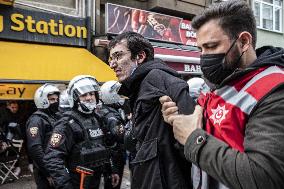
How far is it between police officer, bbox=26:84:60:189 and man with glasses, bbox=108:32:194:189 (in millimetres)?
2841

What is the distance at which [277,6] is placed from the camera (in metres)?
19.0

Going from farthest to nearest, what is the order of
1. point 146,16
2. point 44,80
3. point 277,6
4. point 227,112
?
1. point 277,6
2. point 146,16
3. point 44,80
4. point 227,112

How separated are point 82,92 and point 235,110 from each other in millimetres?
3261

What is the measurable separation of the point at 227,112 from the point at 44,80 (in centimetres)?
735

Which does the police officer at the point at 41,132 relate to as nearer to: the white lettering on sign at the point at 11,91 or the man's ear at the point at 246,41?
the white lettering on sign at the point at 11,91

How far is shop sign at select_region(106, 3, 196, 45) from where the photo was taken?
10844 millimetres

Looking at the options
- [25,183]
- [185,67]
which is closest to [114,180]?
[25,183]

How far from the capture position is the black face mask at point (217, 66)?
4.91 feet

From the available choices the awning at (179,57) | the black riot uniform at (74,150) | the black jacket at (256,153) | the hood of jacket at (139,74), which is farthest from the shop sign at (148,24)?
the black jacket at (256,153)

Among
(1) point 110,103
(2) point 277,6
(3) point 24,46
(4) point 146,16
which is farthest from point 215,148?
(2) point 277,6

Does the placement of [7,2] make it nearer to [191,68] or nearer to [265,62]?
[191,68]

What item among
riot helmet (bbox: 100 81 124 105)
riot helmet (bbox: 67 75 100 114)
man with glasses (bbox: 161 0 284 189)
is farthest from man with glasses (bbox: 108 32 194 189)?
riot helmet (bbox: 100 81 124 105)

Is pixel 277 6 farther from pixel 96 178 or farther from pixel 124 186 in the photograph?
pixel 96 178

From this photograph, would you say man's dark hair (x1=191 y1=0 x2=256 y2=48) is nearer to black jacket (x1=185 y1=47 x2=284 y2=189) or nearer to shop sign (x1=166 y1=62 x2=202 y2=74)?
black jacket (x1=185 y1=47 x2=284 y2=189)
